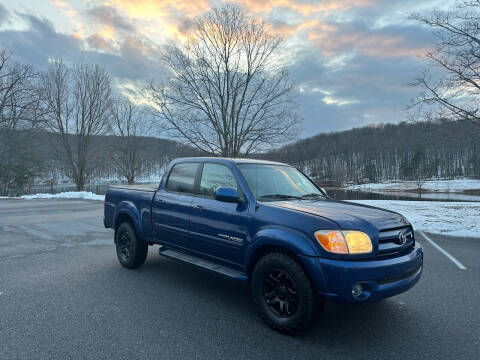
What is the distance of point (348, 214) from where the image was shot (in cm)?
329

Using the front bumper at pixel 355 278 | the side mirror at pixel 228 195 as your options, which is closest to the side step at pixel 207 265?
the side mirror at pixel 228 195

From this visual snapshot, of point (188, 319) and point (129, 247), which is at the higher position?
point (129, 247)

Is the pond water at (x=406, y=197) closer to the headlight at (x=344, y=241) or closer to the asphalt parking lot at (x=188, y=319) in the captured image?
the asphalt parking lot at (x=188, y=319)

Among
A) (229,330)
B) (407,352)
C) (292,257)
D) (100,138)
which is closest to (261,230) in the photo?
(292,257)

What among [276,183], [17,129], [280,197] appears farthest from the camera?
[17,129]

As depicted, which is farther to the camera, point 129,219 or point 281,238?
point 129,219

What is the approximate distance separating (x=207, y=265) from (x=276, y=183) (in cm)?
140

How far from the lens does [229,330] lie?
330 centimetres

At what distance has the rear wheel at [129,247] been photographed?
17.4 ft

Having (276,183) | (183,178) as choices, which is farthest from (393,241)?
(183,178)

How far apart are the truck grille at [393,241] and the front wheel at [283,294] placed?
834 millimetres

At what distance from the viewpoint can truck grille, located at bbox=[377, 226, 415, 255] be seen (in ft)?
10.4

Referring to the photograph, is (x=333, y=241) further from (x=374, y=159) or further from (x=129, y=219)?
Result: (x=374, y=159)

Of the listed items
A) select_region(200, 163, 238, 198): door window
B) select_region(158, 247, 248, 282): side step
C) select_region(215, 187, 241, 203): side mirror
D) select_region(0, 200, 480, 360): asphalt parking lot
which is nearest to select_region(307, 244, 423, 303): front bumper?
select_region(0, 200, 480, 360): asphalt parking lot
